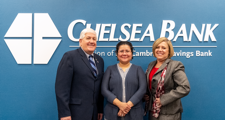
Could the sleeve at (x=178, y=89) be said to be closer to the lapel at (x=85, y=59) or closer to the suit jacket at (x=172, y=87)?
the suit jacket at (x=172, y=87)

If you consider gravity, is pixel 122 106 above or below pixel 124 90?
below

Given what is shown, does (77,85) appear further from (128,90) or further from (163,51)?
(163,51)

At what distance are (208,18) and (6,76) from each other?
11.7 feet

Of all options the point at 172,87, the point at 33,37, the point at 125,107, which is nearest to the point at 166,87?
the point at 172,87

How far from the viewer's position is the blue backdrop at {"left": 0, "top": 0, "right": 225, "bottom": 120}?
2404 millimetres

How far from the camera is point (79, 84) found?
1.69 m

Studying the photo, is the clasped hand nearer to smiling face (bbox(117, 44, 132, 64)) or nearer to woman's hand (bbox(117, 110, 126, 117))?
woman's hand (bbox(117, 110, 126, 117))

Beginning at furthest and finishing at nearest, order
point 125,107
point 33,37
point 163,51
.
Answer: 1. point 33,37
2. point 163,51
3. point 125,107

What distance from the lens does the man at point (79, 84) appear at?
63.1 inches

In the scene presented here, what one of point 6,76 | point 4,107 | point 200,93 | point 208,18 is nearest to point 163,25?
point 208,18

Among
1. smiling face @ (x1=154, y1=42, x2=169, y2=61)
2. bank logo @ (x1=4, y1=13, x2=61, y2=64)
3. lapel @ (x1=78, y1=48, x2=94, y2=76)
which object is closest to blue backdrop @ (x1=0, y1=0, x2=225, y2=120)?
bank logo @ (x1=4, y1=13, x2=61, y2=64)

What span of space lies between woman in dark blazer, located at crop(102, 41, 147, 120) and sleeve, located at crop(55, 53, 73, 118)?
1.36 ft

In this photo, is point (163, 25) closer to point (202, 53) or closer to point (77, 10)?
point (202, 53)

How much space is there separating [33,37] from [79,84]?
4.49 ft
